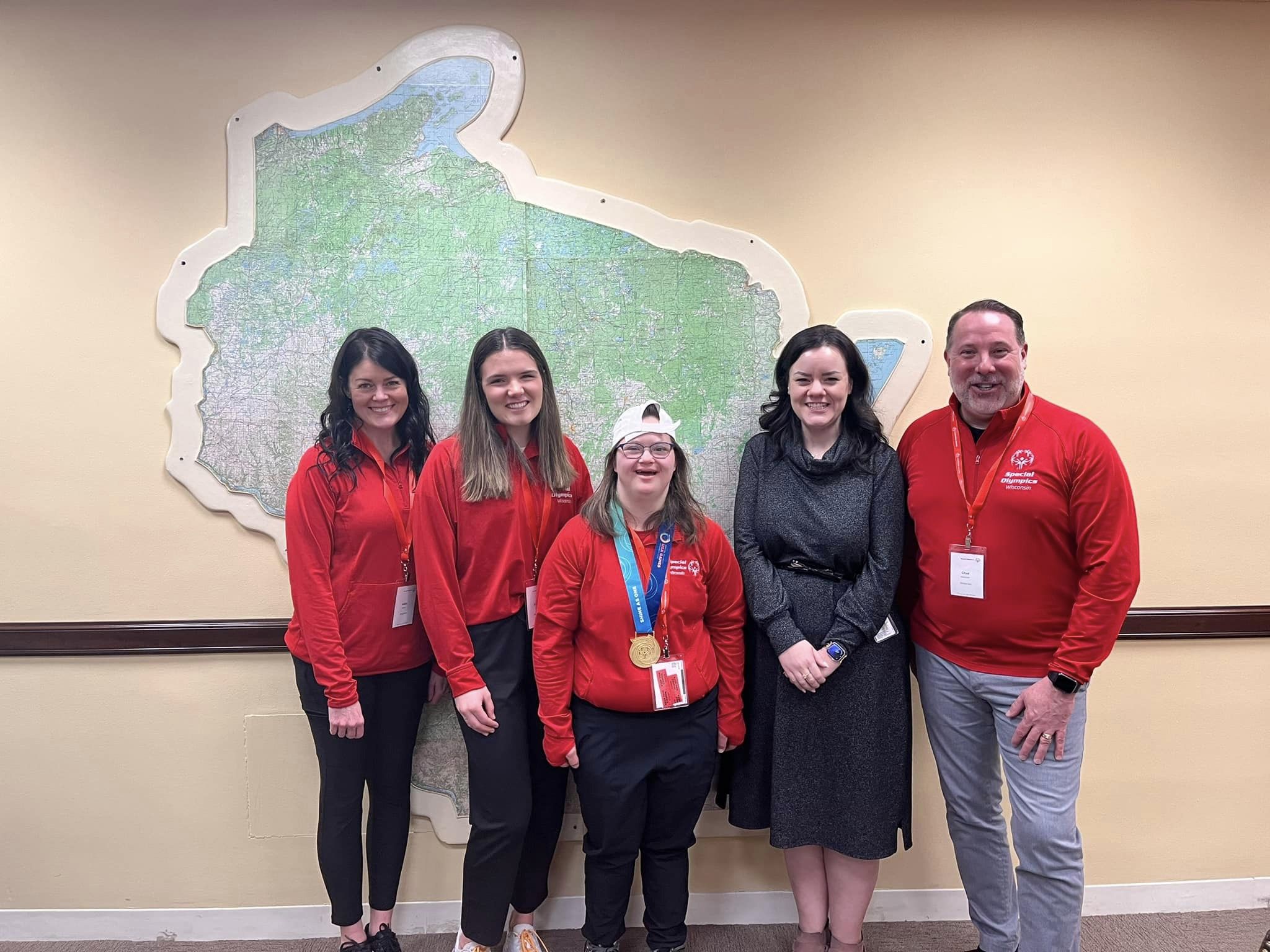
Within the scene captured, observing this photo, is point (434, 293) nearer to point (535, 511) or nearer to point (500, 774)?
point (535, 511)

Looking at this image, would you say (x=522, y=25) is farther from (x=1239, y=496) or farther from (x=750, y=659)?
(x=1239, y=496)

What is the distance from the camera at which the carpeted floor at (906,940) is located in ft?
7.18

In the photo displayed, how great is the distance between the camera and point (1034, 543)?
1736mm

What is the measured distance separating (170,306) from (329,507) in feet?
2.99

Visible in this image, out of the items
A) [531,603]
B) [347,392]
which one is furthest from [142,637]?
[531,603]

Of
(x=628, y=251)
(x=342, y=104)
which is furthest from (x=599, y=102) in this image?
(x=342, y=104)

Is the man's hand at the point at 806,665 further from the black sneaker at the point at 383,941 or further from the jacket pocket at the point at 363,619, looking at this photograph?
the black sneaker at the point at 383,941

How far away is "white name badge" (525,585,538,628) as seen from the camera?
1923mm

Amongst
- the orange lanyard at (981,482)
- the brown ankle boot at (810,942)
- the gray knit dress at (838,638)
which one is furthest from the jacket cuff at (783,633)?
the brown ankle boot at (810,942)

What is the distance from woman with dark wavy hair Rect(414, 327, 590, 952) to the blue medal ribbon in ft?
0.70

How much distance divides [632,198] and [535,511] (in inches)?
41.0

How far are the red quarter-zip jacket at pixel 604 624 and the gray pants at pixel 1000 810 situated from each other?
0.65 metres

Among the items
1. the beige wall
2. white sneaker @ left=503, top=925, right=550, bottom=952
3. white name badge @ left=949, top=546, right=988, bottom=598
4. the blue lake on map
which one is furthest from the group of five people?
the beige wall

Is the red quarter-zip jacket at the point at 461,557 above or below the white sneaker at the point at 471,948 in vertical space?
above
